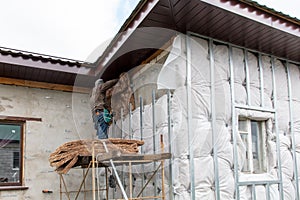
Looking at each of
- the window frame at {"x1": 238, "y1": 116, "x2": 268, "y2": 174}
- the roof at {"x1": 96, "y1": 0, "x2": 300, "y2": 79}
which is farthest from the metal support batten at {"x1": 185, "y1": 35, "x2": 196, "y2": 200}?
the window frame at {"x1": 238, "y1": 116, "x2": 268, "y2": 174}

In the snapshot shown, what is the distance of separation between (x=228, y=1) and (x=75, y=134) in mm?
3897

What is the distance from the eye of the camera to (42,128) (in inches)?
247

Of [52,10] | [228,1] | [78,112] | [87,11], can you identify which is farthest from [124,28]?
[52,10]

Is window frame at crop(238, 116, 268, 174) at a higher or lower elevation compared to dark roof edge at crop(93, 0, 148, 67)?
lower

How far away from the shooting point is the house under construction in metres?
4.37

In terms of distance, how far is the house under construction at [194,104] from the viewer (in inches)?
172

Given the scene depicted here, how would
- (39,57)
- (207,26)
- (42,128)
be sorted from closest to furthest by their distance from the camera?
(207,26) < (39,57) < (42,128)

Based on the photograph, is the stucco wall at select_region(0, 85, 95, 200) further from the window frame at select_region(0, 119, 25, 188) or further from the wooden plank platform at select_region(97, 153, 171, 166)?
the wooden plank platform at select_region(97, 153, 171, 166)

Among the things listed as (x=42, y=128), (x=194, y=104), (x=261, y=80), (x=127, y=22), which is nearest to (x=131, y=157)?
(x=194, y=104)

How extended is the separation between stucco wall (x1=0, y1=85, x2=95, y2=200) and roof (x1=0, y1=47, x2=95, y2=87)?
0.92 ft

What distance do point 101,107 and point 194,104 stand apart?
2.06 meters

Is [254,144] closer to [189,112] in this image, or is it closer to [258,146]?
[258,146]

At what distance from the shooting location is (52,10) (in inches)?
476

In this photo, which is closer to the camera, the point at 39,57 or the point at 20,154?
the point at 39,57
